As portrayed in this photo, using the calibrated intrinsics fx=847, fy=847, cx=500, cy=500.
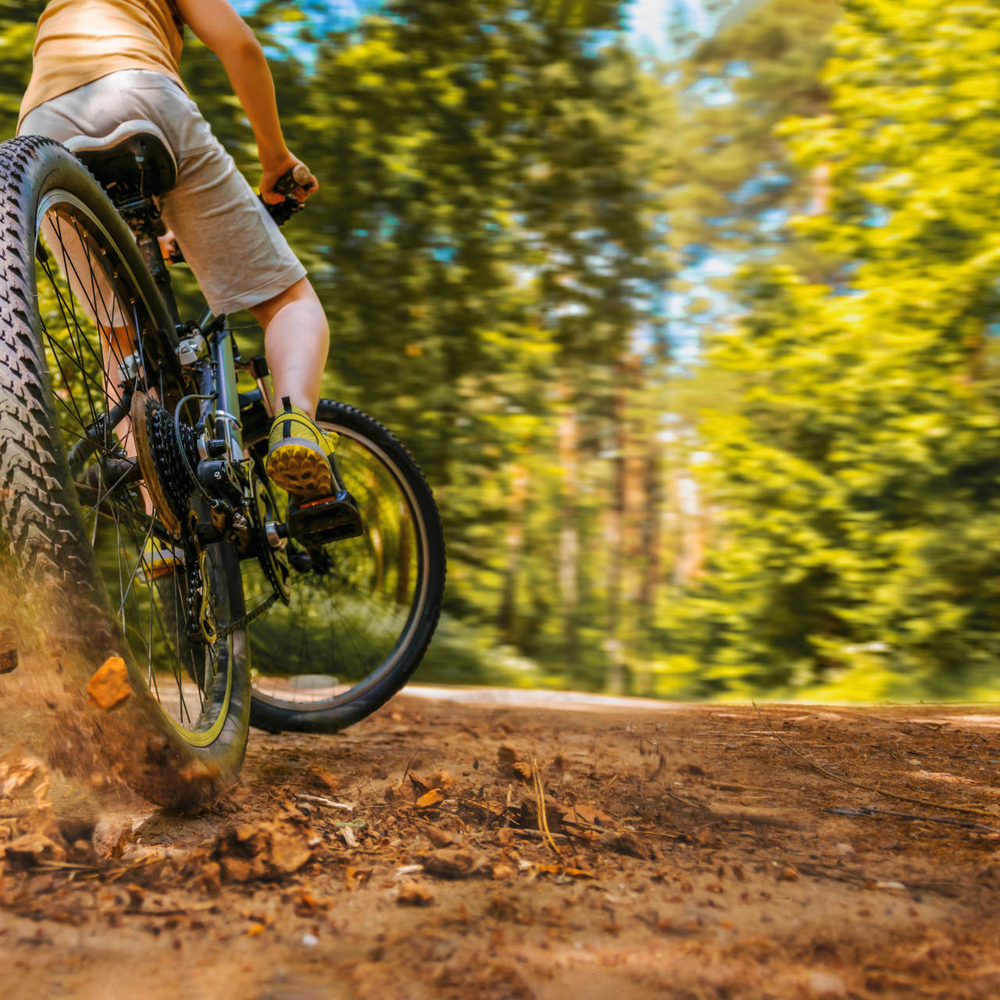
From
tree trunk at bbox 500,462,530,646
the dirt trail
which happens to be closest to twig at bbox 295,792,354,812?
the dirt trail

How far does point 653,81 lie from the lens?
13.6ft

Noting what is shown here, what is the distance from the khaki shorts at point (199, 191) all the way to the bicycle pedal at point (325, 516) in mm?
528

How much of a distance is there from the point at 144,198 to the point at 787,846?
1.82m

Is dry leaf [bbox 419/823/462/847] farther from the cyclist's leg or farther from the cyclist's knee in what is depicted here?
the cyclist's knee

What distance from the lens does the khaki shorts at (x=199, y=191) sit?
5.69 feet

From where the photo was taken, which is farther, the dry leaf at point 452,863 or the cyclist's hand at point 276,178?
the cyclist's hand at point 276,178

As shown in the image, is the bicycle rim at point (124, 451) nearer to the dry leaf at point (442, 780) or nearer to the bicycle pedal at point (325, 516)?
the bicycle pedal at point (325, 516)

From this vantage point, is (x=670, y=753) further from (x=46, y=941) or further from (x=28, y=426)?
(x=28, y=426)

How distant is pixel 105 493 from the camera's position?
5.35 ft

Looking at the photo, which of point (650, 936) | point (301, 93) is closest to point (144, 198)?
point (650, 936)

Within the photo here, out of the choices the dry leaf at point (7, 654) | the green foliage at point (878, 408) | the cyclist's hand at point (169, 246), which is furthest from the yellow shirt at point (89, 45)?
the green foliage at point (878, 408)

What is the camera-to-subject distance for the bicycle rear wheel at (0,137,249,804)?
111 centimetres

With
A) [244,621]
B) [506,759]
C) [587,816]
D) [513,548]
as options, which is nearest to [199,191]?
[244,621]

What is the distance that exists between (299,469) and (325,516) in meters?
0.18
